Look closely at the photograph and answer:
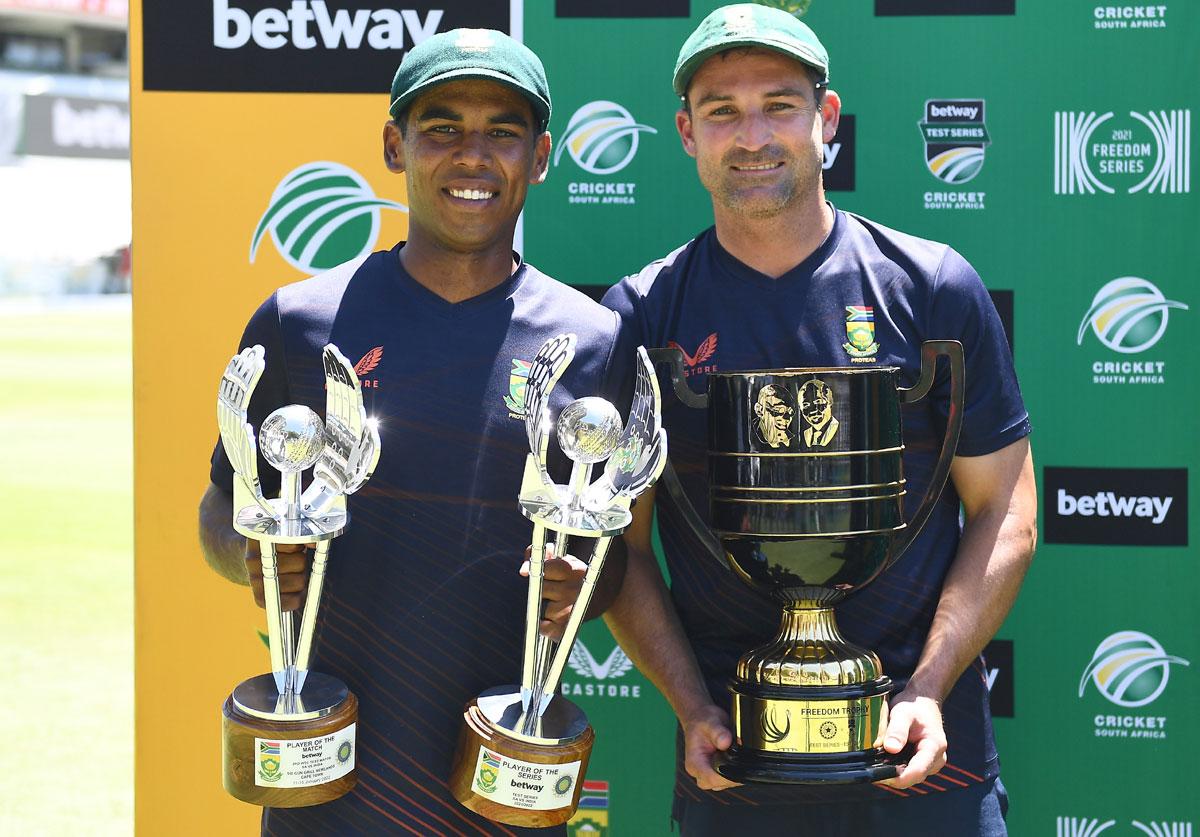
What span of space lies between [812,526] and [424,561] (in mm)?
588

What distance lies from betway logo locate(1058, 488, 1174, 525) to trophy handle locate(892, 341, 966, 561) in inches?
44.0

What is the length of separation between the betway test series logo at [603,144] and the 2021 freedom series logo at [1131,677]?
1510 mm

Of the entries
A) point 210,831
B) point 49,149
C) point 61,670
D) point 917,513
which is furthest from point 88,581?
point 49,149

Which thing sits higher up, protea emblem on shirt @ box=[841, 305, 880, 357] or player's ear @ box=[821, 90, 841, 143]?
player's ear @ box=[821, 90, 841, 143]

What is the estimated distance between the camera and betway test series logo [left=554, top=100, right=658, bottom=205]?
317cm

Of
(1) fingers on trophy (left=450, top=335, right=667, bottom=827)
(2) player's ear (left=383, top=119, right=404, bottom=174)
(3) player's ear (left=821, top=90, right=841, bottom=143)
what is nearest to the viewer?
(1) fingers on trophy (left=450, top=335, right=667, bottom=827)

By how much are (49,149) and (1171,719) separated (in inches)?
1329

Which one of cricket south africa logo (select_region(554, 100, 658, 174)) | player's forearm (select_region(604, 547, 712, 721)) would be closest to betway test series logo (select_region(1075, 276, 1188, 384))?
cricket south africa logo (select_region(554, 100, 658, 174))

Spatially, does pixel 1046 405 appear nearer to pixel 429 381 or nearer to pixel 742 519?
pixel 742 519

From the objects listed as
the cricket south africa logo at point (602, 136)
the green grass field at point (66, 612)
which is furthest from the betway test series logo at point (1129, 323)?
the green grass field at point (66, 612)

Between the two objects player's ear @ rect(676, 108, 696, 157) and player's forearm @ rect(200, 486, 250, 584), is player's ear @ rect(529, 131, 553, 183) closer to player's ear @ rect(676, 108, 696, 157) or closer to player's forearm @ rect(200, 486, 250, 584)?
player's ear @ rect(676, 108, 696, 157)

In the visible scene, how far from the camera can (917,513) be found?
2.12 meters

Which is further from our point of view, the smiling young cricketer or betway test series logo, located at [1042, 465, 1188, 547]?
betway test series logo, located at [1042, 465, 1188, 547]

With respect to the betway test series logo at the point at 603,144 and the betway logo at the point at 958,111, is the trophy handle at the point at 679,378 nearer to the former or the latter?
the betway test series logo at the point at 603,144
